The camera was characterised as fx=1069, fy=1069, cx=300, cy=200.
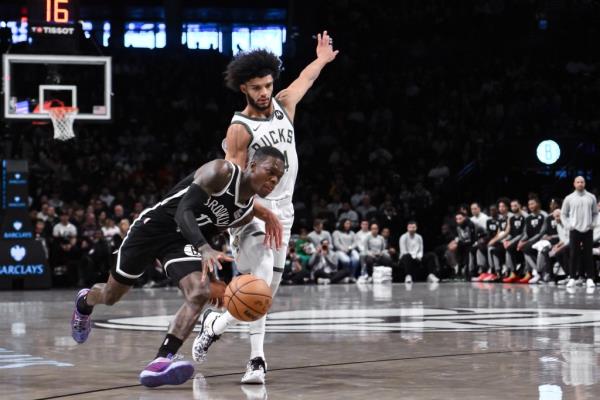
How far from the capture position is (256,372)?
630 centimetres

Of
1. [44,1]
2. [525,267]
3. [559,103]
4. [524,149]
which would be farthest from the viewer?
[559,103]

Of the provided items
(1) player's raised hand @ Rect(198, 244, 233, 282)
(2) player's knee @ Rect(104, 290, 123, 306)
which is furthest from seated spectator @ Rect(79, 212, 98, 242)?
(1) player's raised hand @ Rect(198, 244, 233, 282)

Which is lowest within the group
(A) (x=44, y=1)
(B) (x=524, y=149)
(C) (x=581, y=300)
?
(C) (x=581, y=300)

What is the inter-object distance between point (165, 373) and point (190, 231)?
81 centimetres

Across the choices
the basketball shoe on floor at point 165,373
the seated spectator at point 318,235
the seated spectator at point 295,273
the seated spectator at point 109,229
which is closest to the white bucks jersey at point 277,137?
Result: the basketball shoe on floor at point 165,373

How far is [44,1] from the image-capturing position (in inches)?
651

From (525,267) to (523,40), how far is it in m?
10.8

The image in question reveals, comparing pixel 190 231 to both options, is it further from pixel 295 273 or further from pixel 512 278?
pixel 512 278

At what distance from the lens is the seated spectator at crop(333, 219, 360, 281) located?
802 inches

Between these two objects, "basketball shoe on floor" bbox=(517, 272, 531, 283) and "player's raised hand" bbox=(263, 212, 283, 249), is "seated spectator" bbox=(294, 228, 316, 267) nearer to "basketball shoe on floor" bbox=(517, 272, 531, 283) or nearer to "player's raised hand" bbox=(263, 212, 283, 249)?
"basketball shoe on floor" bbox=(517, 272, 531, 283)

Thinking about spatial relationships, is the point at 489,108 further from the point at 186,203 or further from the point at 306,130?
the point at 186,203

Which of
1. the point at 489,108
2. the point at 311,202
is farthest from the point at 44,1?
the point at 489,108

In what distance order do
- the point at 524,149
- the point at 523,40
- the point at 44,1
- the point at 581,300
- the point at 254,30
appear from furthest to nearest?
the point at 254,30
the point at 523,40
the point at 524,149
the point at 44,1
the point at 581,300

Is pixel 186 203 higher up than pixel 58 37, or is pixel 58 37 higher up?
pixel 58 37
